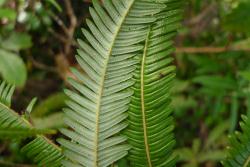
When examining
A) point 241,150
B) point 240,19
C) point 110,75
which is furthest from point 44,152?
point 240,19

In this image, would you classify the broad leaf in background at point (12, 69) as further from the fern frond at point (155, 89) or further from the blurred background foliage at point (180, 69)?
the fern frond at point (155, 89)

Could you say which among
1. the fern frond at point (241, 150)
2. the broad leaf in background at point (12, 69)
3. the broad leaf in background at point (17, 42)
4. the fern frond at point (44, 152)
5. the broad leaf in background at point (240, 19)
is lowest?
the fern frond at point (241, 150)

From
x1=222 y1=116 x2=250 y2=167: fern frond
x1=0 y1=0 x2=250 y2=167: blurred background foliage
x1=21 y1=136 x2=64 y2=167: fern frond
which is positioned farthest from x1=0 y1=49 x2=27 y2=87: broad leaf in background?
x1=222 y1=116 x2=250 y2=167: fern frond

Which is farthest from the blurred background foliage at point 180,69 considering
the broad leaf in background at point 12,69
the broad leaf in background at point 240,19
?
the broad leaf in background at point 240,19

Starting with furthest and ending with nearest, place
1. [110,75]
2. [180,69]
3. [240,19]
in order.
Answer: [180,69] < [240,19] < [110,75]

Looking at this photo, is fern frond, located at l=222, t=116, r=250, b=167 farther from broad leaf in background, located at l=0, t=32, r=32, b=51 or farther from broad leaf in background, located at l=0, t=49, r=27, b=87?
broad leaf in background, located at l=0, t=32, r=32, b=51

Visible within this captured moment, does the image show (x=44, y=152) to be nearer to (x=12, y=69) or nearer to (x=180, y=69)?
(x=12, y=69)

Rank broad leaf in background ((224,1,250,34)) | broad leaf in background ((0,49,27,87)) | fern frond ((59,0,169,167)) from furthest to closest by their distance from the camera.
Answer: broad leaf in background ((0,49,27,87))
broad leaf in background ((224,1,250,34))
fern frond ((59,0,169,167))
